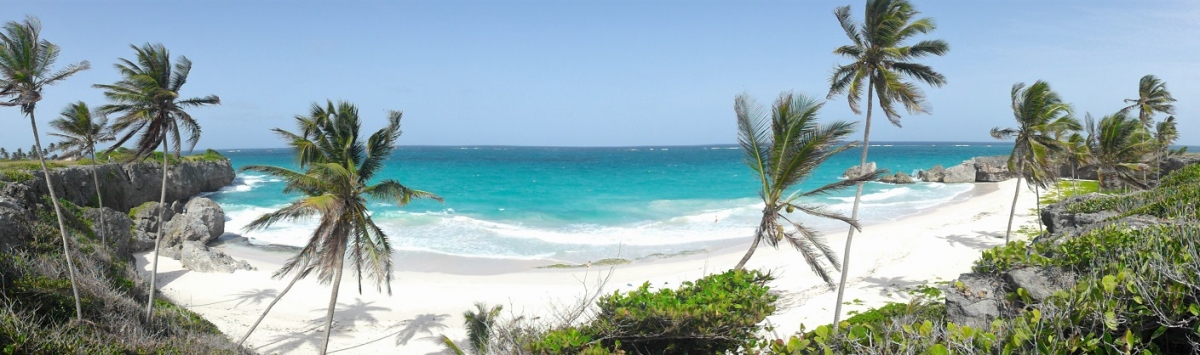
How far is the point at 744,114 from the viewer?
9555 mm

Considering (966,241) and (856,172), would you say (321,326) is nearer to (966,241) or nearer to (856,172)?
(856,172)

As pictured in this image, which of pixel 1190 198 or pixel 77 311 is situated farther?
pixel 77 311

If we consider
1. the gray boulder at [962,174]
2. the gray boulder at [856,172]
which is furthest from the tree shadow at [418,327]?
the gray boulder at [962,174]

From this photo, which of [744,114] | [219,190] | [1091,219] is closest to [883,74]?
[744,114]

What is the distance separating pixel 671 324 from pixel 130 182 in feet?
121

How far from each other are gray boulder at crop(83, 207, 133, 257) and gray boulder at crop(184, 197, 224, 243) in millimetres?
3166

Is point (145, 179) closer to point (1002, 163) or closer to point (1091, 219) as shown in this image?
point (1091, 219)

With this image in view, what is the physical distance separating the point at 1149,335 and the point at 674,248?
21525 millimetres

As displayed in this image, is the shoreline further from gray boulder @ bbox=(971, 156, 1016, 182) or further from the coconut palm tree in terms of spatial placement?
gray boulder @ bbox=(971, 156, 1016, 182)

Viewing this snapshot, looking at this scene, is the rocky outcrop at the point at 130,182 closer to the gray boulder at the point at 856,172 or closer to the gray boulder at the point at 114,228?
the gray boulder at the point at 114,228

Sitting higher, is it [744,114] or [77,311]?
[744,114]

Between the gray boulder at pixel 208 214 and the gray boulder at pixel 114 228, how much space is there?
3.17 m

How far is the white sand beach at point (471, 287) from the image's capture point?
45.8ft

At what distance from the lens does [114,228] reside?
795 inches
